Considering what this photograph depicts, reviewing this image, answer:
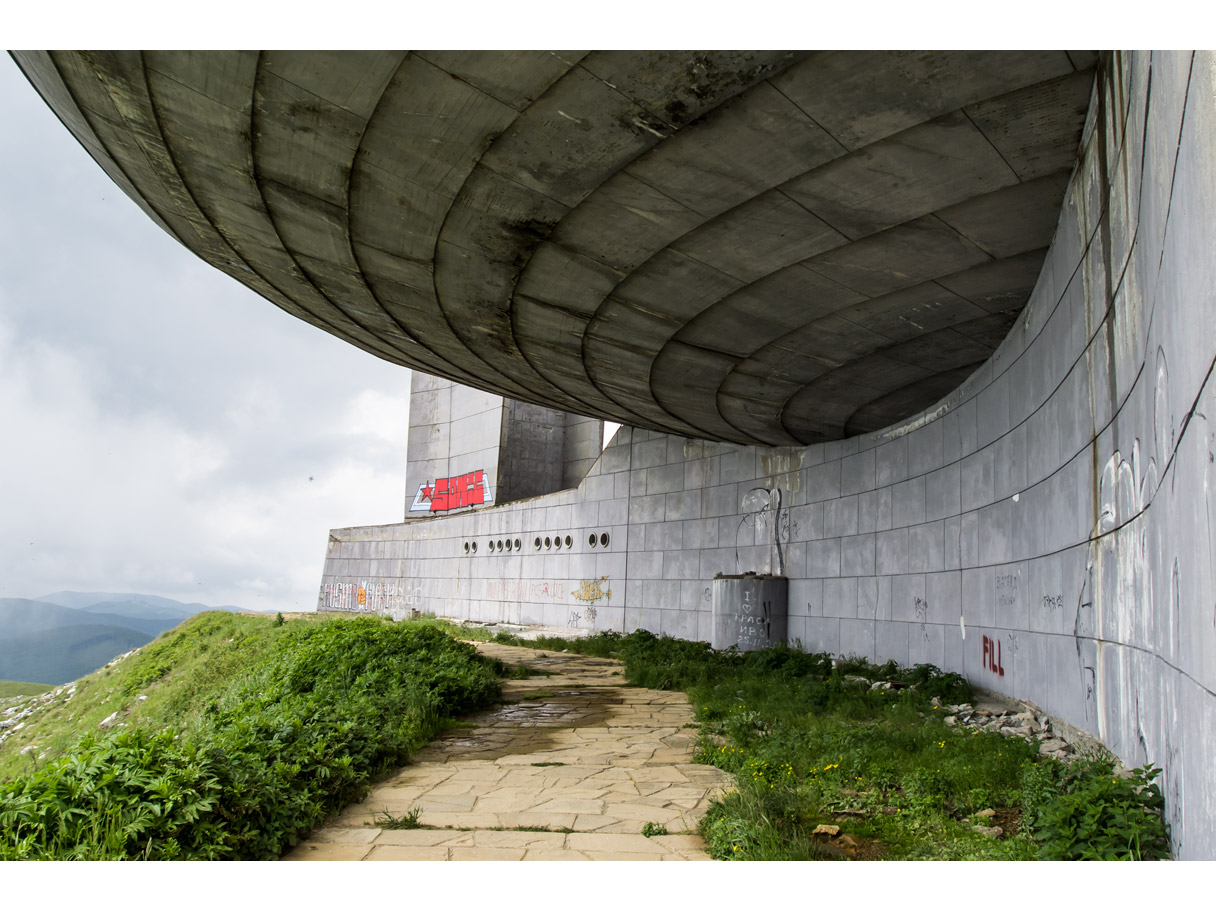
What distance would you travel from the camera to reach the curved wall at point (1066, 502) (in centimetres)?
362

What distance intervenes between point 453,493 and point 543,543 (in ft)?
37.4

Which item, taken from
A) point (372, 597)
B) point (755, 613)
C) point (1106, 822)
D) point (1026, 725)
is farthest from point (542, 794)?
point (372, 597)

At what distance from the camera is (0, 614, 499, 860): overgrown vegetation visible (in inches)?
168

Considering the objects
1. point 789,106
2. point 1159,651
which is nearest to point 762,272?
point 789,106

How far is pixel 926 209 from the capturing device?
721 cm

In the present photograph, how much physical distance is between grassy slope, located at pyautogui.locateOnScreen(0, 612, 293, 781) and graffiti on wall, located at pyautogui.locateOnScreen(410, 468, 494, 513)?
30.6 ft

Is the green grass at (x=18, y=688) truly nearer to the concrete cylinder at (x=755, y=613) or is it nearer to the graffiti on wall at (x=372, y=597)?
the graffiti on wall at (x=372, y=597)

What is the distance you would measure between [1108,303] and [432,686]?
8757 millimetres

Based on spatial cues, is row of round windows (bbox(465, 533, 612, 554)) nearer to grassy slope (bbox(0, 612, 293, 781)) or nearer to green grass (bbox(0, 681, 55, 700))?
grassy slope (bbox(0, 612, 293, 781))

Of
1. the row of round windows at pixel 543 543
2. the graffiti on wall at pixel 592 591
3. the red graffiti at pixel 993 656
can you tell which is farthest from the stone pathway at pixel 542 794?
the row of round windows at pixel 543 543

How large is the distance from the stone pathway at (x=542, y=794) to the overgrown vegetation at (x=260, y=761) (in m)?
0.28

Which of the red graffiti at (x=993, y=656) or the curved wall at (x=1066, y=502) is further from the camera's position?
the red graffiti at (x=993, y=656)

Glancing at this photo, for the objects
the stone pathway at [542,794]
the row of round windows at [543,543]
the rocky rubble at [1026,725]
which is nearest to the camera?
the stone pathway at [542,794]

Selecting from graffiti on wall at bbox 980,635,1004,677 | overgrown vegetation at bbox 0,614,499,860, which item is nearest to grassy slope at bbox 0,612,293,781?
overgrown vegetation at bbox 0,614,499,860
